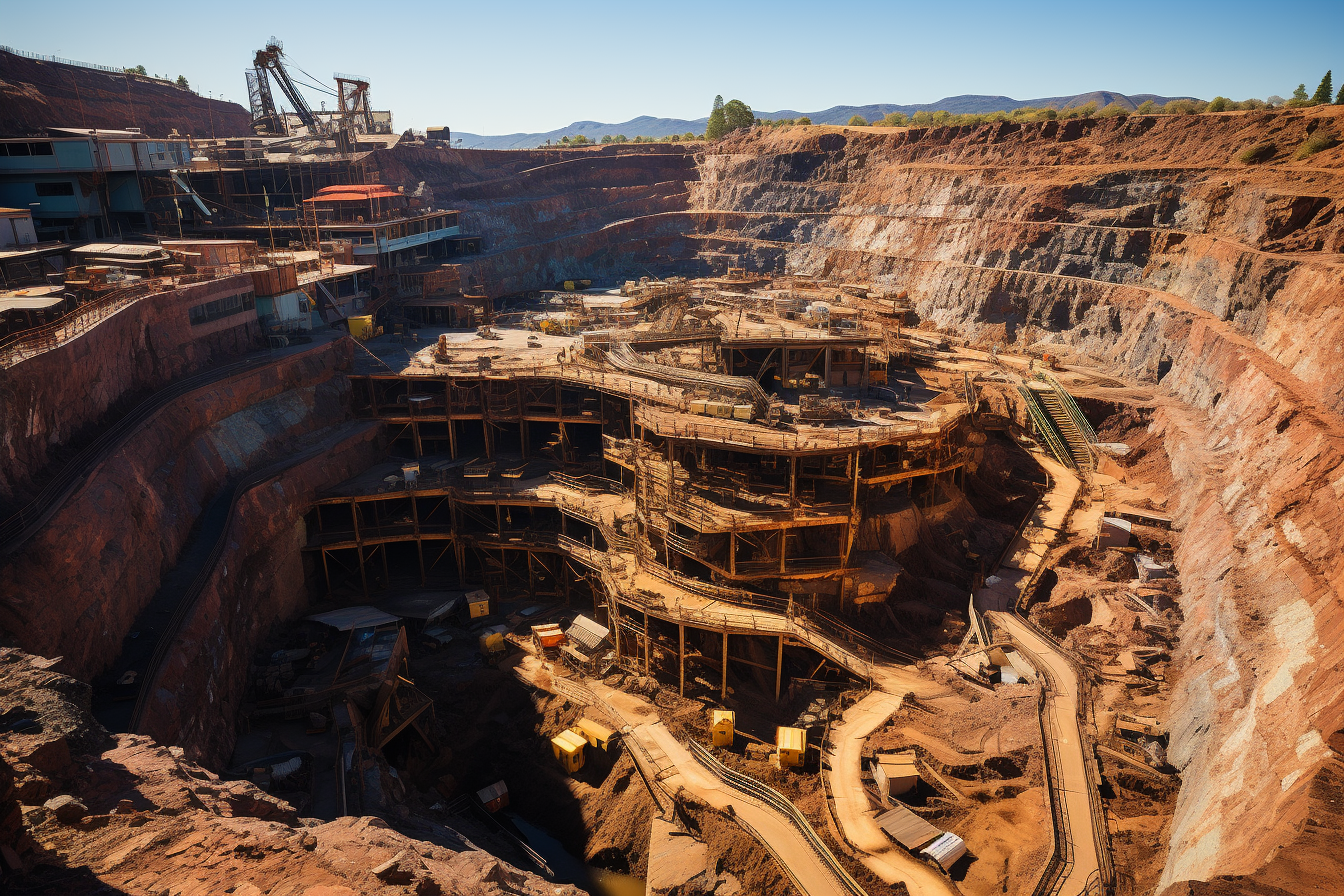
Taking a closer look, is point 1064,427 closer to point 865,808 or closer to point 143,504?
point 865,808

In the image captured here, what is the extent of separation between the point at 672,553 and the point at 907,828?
17.5 meters

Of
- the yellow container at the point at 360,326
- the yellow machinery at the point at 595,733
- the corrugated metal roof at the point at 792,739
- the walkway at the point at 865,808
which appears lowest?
the yellow machinery at the point at 595,733

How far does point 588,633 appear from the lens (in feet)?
127

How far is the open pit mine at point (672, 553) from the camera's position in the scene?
20891 millimetres

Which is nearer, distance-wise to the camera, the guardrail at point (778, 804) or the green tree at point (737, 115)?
the guardrail at point (778, 804)

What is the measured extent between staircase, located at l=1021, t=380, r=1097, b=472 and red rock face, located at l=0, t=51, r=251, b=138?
76.6 meters

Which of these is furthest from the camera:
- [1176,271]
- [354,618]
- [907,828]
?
[1176,271]

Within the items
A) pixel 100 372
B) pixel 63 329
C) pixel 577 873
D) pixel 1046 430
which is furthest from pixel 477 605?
pixel 1046 430

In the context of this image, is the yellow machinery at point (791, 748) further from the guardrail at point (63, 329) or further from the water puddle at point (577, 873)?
the guardrail at point (63, 329)

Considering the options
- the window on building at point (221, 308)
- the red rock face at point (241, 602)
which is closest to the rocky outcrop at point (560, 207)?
the window on building at point (221, 308)

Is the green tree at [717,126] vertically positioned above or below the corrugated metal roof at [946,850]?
above

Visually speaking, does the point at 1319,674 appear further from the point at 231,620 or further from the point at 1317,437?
the point at 231,620

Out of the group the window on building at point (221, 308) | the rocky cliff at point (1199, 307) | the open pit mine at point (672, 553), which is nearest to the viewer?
the rocky cliff at point (1199, 307)

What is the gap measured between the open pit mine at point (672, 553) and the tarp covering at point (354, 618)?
27cm
